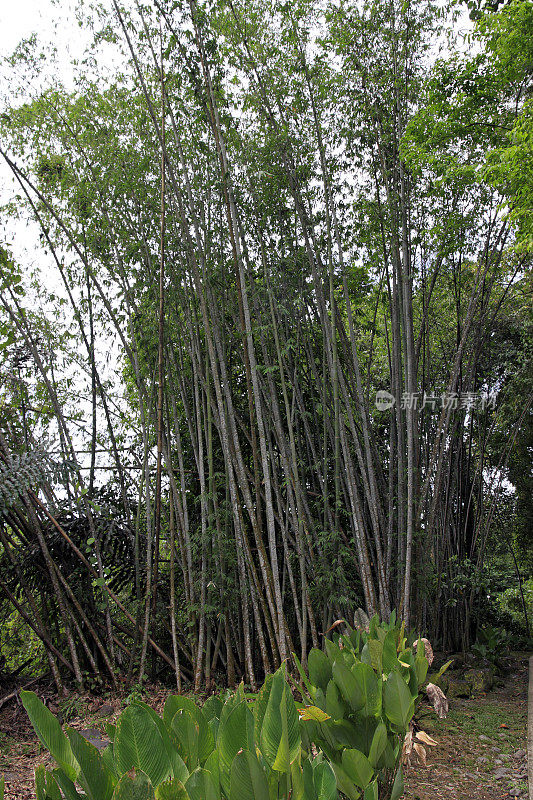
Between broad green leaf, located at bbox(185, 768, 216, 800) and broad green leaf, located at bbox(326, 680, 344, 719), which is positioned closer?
broad green leaf, located at bbox(185, 768, 216, 800)

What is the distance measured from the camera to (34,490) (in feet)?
10.5

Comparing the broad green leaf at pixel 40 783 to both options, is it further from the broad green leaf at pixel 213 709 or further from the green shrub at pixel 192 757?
the broad green leaf at pixel 213 709

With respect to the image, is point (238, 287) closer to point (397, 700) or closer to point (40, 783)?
point (397, 700)

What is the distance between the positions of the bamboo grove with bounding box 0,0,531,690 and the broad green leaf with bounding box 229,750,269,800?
6.85 feet

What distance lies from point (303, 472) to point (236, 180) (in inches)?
78.7

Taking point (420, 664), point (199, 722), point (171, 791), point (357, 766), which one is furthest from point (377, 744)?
point (171, 791)

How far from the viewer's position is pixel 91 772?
902mm

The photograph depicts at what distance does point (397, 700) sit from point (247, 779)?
3.01 feet

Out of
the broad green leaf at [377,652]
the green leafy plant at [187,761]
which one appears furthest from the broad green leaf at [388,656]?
the green leafy plant at [187,761]

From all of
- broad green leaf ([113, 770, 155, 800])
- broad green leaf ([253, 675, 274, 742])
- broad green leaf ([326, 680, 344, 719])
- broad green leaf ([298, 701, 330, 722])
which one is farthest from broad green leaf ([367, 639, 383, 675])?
broad green leaf ([113, 770, 155, 800])

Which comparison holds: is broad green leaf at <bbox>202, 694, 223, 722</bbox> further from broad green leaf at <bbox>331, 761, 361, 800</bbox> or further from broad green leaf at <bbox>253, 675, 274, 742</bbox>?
broad green leaf at <bbox>331, 761, 361, 800</bbox>

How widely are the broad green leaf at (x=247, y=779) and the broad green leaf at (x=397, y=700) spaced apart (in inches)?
33.3

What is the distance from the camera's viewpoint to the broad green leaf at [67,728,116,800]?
896 millimetres

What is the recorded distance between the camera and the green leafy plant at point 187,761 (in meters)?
0.86
